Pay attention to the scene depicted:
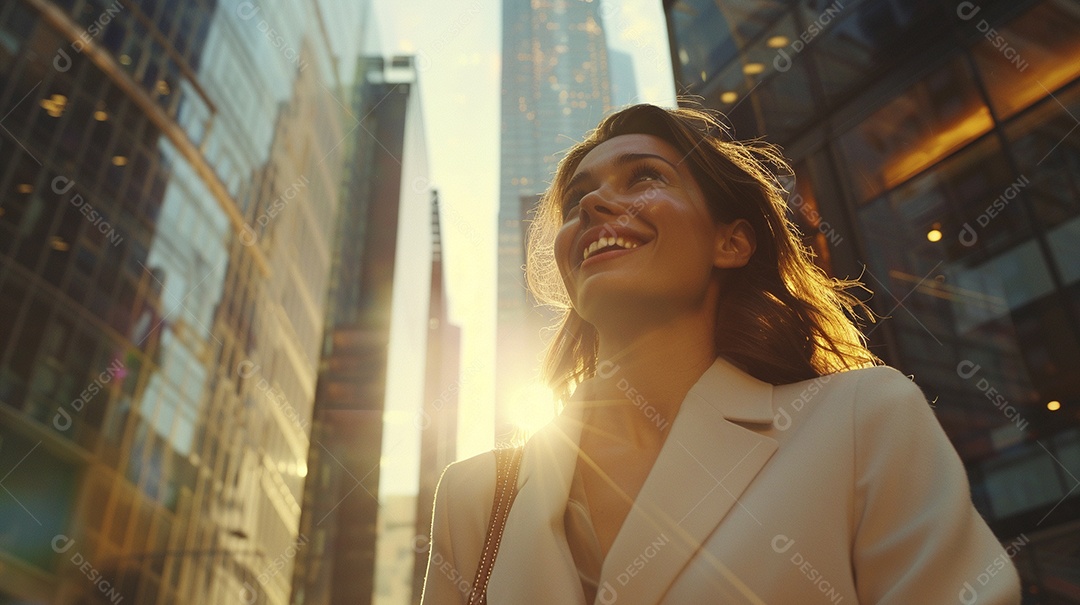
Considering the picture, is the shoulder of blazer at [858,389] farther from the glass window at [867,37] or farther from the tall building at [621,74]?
the tall building at [621,74]

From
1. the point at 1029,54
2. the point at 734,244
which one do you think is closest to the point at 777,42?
the point at 1029,54

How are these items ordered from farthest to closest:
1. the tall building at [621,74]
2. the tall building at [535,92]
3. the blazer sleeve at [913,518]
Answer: the tall building at [621,74] < the tall building at [535,92] < the blazer sleeve at [913,518]

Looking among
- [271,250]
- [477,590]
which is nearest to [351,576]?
[271,250]

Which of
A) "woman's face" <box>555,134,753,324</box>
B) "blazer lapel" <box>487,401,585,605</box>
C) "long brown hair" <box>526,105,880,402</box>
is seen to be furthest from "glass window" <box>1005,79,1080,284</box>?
"blazer lapel" <box>487,401,585,605</box>

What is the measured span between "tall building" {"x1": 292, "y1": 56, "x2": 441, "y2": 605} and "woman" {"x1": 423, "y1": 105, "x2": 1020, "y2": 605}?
51807 millimetres

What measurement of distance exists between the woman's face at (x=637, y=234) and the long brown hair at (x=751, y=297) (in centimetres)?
8

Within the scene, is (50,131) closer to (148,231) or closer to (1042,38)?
(148,231)

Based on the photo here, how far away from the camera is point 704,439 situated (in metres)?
1.71

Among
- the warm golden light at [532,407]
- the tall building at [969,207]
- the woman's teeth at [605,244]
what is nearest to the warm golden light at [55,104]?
the tall building at [969,207]

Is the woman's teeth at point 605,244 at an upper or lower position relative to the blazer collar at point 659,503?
upper

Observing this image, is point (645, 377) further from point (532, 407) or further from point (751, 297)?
point (532, 407)

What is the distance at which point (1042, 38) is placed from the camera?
21.8 feet

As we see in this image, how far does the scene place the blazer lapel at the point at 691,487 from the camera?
4.76ft

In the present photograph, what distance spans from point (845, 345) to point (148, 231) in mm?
29242
